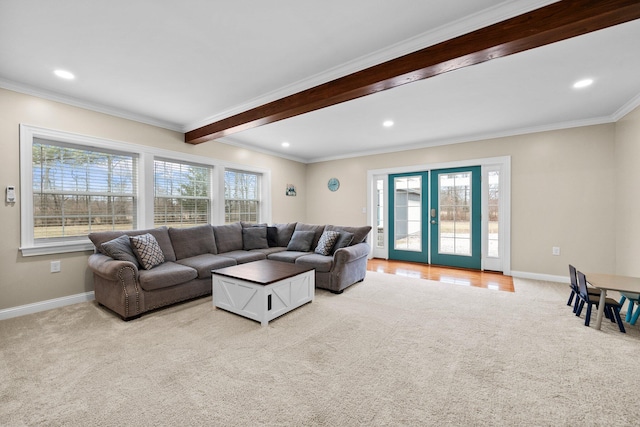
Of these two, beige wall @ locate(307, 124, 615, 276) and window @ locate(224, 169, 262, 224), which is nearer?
beige wall @ locate(307, 124, 615, 276)

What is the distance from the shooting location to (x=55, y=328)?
265 centimetres

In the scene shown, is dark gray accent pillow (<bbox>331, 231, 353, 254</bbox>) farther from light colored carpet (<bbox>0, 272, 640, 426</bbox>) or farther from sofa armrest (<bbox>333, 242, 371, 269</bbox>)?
light colored carpet (<bbox>0, 272, 640, 426</bbox>)

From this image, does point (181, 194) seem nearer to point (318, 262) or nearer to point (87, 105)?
point (87, 105)

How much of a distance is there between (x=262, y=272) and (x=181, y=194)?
2445mm

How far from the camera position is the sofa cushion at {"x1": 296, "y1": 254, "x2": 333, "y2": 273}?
373 cm

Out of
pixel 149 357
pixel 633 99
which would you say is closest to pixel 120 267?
pixel 149 357

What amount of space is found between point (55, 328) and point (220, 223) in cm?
268

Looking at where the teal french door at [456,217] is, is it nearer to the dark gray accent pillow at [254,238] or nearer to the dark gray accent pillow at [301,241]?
the dark gray accent pillow at [301,241]

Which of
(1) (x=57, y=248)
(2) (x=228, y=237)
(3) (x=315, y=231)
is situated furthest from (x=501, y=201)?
(1) (x=57, y=248)

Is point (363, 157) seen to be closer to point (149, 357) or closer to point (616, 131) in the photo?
point (616, 131)

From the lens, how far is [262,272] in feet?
10.2

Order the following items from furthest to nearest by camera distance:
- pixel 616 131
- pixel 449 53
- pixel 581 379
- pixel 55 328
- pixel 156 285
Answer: pixel 616 131
pixel 156 285
pixel 55 328
pixel 449 53
pixel 581 379

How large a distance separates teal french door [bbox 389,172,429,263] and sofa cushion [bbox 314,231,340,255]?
2285mm

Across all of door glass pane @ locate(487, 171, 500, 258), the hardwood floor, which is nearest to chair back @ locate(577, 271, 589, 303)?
the hardwood floor
